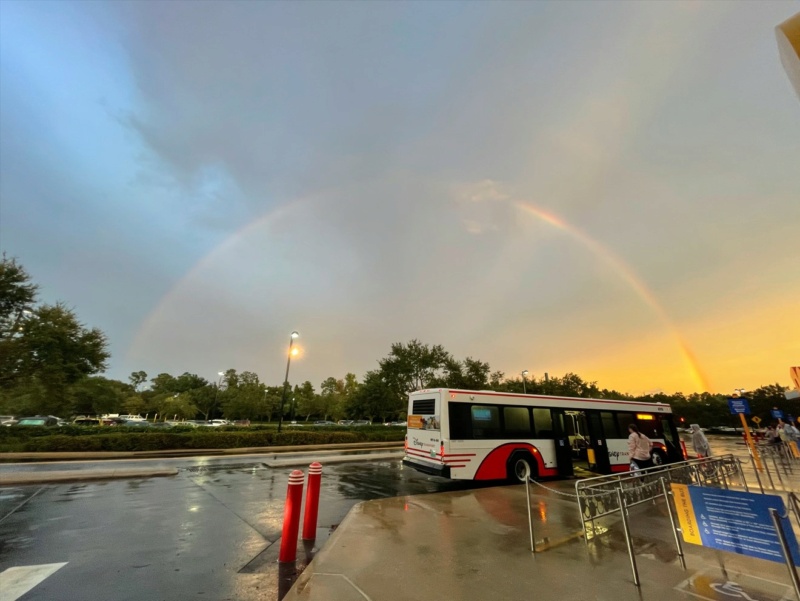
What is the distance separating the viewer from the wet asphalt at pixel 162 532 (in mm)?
4449

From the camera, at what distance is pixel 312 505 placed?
6363 millimetres

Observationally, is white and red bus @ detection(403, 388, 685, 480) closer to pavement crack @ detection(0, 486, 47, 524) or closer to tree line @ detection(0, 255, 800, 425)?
pavement crack @ detection(0, 486, 47, 524)

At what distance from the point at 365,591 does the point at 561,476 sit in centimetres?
1149

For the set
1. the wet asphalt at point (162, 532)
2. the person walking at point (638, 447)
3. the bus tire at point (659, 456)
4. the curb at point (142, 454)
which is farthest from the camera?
the curb at point (142, 454)

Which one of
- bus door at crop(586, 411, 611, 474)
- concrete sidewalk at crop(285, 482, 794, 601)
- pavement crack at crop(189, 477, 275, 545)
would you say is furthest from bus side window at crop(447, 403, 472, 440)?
pavement crack at crop(189, 477, 275, 545)

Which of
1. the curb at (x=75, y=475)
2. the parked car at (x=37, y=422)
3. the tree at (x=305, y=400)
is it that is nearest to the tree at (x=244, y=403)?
the tree at (x=305, y=400)

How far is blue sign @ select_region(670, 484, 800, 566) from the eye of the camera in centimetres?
381

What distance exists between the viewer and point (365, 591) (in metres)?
4.10

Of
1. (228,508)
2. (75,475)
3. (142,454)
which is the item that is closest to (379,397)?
(142,454)

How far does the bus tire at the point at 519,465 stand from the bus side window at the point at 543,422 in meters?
0.90

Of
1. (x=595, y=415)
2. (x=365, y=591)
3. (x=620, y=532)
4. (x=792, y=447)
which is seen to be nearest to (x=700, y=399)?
(x=792, y=447)

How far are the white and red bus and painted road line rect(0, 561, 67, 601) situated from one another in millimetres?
8417

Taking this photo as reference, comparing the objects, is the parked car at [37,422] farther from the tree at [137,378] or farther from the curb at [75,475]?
the tree at [137,378]

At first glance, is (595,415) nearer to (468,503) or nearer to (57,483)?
(468,503)
